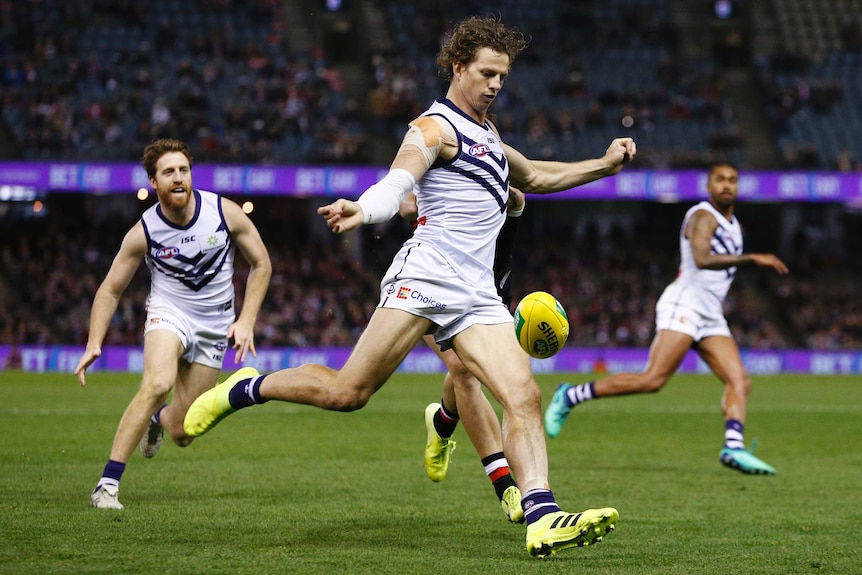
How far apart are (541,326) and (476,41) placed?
1.59m

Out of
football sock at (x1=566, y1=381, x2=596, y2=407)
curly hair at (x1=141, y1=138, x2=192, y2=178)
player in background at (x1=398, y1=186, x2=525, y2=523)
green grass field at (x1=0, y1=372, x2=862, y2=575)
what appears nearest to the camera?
green grass field at (x1=0, y1=372, x2=862, y2=575)

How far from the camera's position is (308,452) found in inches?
457

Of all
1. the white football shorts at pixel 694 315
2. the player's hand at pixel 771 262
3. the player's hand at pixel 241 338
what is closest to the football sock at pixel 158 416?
the player's hand at pixel 241 338

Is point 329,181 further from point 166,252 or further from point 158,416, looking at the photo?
point 166,252

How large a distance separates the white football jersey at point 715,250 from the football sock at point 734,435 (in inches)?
46.8

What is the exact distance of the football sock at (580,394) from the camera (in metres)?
11.6

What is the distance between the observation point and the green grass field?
19.0 feet

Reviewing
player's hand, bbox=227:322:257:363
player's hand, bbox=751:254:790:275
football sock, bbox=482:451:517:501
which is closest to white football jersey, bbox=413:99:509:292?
football sock, bbox=482:451:517:501

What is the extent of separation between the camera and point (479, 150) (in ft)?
20.4

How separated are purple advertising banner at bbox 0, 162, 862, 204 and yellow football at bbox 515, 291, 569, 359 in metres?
23.9

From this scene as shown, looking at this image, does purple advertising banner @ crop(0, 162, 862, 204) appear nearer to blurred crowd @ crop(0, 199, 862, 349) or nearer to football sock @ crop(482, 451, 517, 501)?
blurred crowd @ crop(0, 199, 862, 349)

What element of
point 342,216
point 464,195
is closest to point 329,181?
point 464,195

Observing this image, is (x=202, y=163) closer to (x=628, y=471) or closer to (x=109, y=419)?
(x=109, y=419)

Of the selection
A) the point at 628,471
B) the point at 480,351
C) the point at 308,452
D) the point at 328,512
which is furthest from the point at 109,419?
the point at 480,351
